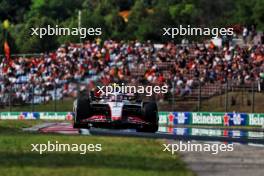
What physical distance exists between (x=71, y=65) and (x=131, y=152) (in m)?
23.4

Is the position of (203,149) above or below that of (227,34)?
below

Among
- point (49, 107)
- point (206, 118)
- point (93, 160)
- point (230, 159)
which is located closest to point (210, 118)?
point (206, 118)

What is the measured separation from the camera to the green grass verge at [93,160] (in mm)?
10656

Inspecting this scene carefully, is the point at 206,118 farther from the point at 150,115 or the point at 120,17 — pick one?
the point at 120,17

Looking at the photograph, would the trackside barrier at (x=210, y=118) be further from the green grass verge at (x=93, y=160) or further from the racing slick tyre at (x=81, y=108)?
the green grass verge at (x=93, y=160)

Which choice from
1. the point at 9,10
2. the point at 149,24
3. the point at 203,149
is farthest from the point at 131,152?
the point at 9,10

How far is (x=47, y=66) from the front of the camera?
122 ft

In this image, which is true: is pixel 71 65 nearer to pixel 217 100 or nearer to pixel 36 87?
pixel 36 87

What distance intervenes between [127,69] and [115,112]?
16743 mm
